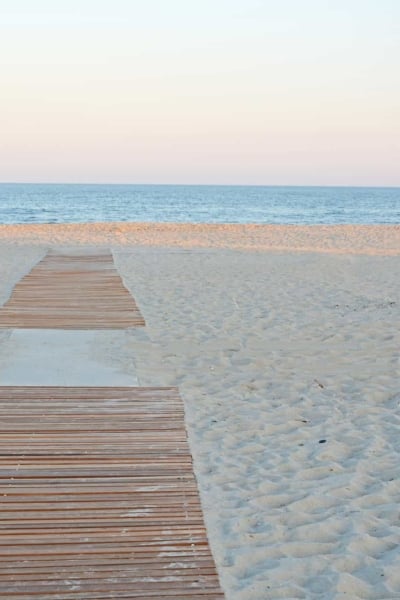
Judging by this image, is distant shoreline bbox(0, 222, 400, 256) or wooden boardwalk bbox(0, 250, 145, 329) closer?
wooden boardwalk bbox(0, 250, 145, 329)

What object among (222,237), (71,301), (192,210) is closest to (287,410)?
(71,301)

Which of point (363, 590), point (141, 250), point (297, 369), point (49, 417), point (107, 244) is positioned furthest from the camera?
point (107, 244)

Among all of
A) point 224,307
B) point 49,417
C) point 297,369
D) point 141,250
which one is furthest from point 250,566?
point 141,250

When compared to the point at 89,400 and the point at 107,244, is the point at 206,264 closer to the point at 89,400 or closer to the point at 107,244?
the point at 107,244

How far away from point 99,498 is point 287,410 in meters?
2.18

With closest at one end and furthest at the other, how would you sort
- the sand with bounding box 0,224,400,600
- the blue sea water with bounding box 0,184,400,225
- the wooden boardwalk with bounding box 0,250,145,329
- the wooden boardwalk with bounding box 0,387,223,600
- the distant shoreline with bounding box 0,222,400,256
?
the wooden boardwalk with bounding box 0,387,223,600, the sand with bounding box 0,224,400,600, the wooden boardwalk with bounding box 0,250,145,329, the distant shoreline with bounding box 0,222,400,256, the blue sea water with bounding box 0,184,400,225

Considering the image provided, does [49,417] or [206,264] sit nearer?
[49,417]

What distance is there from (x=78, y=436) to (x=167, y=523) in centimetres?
119

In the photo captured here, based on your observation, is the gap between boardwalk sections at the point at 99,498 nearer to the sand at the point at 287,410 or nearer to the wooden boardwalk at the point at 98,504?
the wooden boardwalk at the point at 98,504

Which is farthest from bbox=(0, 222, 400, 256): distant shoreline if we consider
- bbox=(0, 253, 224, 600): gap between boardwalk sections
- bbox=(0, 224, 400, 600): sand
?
bbox=(0, 253, 224, 600): gap between boardwalk sections

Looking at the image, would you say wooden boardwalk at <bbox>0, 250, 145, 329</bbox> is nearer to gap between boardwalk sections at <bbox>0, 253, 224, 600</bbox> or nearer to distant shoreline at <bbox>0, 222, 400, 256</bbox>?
gap between boardwalk sections at <bbox>0, 253, 224, 600</bbox>

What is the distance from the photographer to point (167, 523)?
135 inches

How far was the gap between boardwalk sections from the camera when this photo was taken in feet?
9.64

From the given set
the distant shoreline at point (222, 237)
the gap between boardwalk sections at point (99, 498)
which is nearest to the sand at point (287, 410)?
the gap between boardwalk sections at point (99, 498)
